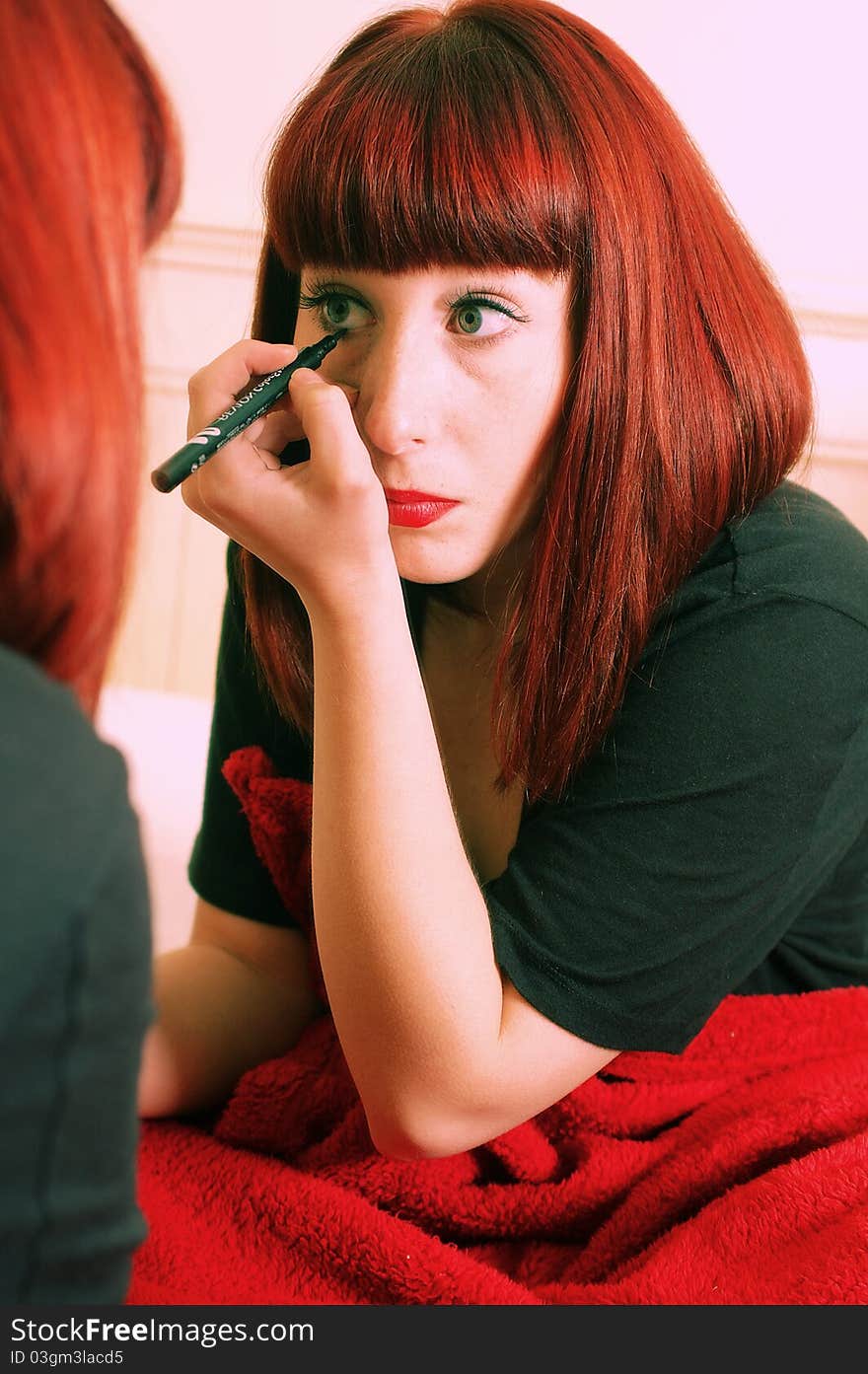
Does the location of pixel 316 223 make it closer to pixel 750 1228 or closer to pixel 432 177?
pixel 432 177

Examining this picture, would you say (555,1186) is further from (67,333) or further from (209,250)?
(209,250)

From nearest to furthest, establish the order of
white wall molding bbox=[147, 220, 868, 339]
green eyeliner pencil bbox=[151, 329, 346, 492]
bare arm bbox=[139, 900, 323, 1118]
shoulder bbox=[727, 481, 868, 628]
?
green eyeliner pencil bbox=[151, 329, 346, 492] < shoulder bbox=[727, 481, 868, 628] < bare arm bbox=[139, 900, 323, 1118] < white wall molding bbox=[147, 220, 868, 339]

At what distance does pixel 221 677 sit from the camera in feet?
3.24

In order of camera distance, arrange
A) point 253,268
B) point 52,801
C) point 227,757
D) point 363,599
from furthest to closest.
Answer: point 253,268 < point 227,757 < point 363,599 < point 52,801

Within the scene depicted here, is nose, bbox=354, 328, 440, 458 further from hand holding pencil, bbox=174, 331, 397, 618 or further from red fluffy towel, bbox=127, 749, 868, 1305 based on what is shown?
red fluffy towel, bbox=127, 749, 868, 1305

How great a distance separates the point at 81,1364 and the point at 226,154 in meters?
1.44

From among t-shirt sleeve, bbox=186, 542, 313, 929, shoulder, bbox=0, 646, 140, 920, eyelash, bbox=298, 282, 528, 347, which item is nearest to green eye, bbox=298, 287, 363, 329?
eyelash, bbox=298, 282, 528, 347

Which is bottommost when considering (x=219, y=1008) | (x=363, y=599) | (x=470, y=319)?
(x=219, y=1008)

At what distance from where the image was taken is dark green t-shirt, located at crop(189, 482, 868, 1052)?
0.71m

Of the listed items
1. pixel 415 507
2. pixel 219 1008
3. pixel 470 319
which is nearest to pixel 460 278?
pixel 470 319

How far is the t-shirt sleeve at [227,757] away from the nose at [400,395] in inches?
10.9

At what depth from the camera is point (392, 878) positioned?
0.67 metres

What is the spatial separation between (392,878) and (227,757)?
1.12 ft

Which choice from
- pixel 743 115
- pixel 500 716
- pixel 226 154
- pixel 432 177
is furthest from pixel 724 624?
pixel 226 154
